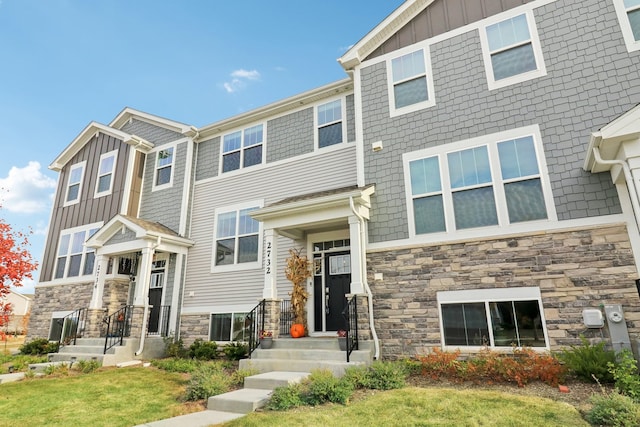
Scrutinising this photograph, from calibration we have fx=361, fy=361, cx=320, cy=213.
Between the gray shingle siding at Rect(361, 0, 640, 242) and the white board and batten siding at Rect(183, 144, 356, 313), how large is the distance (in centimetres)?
149

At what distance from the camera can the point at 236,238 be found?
10875mm

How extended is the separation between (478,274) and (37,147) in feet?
67.5

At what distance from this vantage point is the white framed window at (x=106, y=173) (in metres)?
13.5

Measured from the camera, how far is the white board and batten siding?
977 centimetres

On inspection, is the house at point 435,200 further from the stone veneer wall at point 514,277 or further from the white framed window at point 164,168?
the white framed window at point 164,168

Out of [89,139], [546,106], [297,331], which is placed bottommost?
[297,331]

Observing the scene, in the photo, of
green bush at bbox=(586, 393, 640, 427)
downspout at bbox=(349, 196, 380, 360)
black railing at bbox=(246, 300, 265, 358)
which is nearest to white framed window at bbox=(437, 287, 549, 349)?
downspout at bbox=(349, 196, 380, 360)

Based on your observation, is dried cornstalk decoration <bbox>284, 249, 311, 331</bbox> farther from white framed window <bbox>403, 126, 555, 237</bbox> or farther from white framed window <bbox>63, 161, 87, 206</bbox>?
white framed window <bbox>63, 161, 87, 206</bbox>

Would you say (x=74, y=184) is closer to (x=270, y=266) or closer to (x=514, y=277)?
(x=270, y=266)

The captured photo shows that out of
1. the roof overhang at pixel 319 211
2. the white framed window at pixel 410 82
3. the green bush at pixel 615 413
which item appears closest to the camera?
the green bush at pixel 615 413

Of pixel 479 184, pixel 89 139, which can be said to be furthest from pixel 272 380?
pixel 89 139

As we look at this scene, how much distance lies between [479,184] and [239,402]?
596 centimetres

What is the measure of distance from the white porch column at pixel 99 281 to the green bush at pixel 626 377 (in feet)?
40.8

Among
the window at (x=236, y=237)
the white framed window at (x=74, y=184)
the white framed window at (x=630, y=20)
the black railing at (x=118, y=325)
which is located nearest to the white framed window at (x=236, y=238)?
the window at (x=236, y=237)
